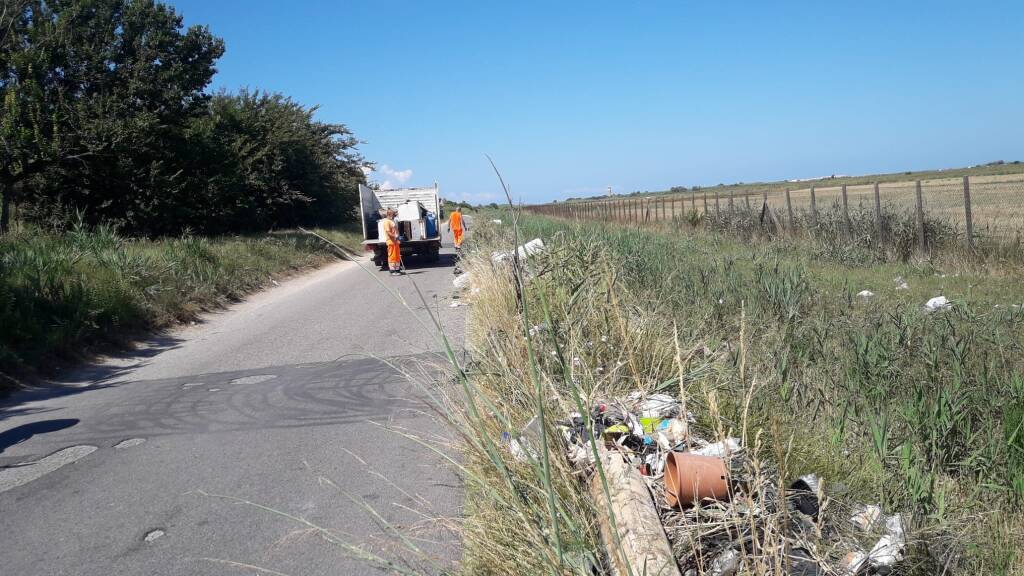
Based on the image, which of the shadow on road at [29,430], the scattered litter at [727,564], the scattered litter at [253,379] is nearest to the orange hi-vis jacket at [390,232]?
the scattered litter at [253,379]

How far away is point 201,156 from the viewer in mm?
24078

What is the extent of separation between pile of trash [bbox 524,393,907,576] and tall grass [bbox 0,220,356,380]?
8.02 metres

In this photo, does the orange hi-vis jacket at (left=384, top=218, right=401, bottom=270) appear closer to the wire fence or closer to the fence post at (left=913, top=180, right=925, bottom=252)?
the wire fence

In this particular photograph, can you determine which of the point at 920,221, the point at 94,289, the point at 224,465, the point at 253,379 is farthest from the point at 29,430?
the point at 920,221

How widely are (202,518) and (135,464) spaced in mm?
1409

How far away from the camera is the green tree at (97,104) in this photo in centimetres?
1828

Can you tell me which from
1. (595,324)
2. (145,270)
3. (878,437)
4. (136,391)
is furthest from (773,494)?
(145,270)

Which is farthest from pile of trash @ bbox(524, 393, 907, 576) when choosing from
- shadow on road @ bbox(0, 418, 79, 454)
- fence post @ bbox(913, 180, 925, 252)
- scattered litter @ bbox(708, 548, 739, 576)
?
fence post @ bbox(913, 180, 925, 252)

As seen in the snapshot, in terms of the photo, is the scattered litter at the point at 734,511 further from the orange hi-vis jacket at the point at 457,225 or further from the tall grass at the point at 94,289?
the orange hi-vis jacket at the point at 457,225

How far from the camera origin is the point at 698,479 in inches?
115

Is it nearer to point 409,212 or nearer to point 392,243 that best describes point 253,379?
point 392,243

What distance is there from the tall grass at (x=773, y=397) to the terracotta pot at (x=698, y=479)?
18 centimetres

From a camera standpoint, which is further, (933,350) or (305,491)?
(933,350)

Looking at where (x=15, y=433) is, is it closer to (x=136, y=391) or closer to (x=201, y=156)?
(x=136, y=391)
